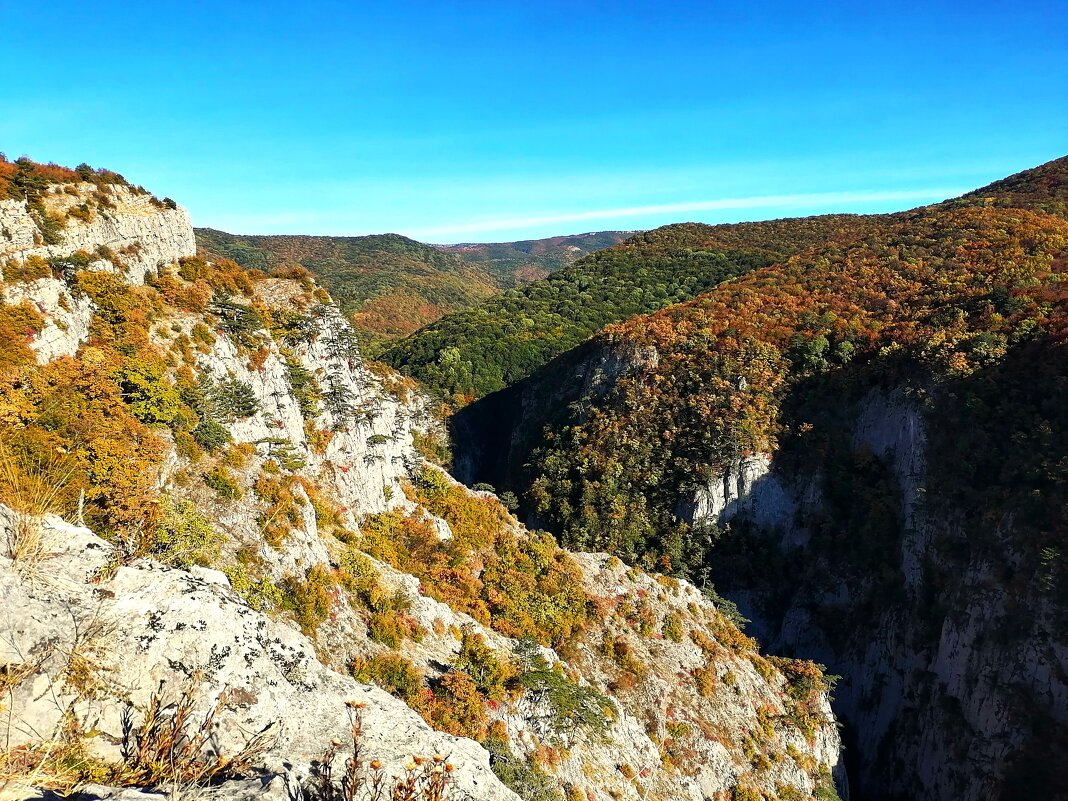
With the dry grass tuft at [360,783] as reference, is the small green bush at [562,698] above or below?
below

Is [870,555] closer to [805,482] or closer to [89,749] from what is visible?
[805,482]

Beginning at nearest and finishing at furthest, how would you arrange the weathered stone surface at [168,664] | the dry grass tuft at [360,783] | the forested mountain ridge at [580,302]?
the dry grass tuft at [360,783]
the weathered stone surface at [168,664]
the forested mountain ridge at [580,302]

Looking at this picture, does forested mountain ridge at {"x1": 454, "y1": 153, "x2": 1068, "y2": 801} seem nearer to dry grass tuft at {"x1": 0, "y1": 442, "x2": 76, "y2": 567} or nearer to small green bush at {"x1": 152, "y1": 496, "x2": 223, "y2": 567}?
small green bush at {"x1": 152, "y1": 496, "x2": 223, "y2": 567}

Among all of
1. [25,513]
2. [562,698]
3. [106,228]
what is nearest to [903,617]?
[562,698]

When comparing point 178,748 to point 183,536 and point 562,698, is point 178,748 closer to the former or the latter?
point 183,536

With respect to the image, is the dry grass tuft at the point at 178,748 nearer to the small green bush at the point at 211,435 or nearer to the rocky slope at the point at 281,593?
the rocky slope at the point at 281,593

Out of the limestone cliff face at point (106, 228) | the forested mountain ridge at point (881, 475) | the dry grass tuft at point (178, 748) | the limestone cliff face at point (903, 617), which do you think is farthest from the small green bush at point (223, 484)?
the limestone cliff face at point (903, 617)

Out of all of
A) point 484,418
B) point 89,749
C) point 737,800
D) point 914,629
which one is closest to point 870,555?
point 914,629
